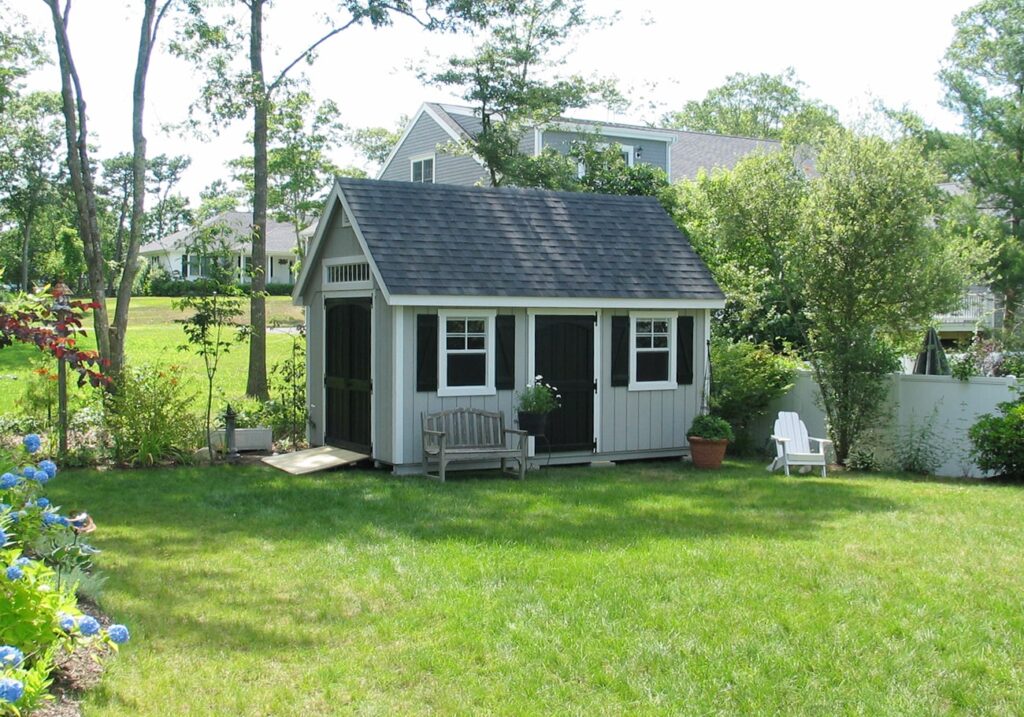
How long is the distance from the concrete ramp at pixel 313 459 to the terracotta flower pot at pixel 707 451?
4.40m

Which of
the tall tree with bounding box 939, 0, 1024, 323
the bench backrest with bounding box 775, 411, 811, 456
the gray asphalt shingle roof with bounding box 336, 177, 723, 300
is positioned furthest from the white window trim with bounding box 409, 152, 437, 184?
the bench backrest with bounding box 775, 411, 811, 456

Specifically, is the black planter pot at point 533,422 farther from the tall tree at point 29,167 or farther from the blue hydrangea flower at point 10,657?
the tall tree at point 29,167

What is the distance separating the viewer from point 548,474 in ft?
42.0

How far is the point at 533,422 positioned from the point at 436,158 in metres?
19.9

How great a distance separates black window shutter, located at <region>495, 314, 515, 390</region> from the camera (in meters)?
12.9

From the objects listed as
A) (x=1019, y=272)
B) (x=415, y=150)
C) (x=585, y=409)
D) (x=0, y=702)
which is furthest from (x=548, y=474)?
(x=415, y=150)

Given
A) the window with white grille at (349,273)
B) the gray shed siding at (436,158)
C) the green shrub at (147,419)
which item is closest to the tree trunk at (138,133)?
the green shrub at (147,419)

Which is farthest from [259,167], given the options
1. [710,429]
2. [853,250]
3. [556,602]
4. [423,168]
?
[423,168]

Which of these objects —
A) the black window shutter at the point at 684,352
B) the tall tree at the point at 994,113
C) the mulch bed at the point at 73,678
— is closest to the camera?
the mulch bed at the point at 73,678

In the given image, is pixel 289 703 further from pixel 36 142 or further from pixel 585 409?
pixel 36 142

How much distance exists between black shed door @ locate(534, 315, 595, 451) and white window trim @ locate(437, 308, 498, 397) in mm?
667

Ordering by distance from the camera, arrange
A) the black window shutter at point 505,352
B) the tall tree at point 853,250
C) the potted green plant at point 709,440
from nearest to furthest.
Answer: the black window shutter at point 505,352 → the potted green plant at point 709,440 → the tall tree at point 853,250

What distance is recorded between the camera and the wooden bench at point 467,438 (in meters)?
12.0

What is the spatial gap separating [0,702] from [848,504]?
8.91 m
